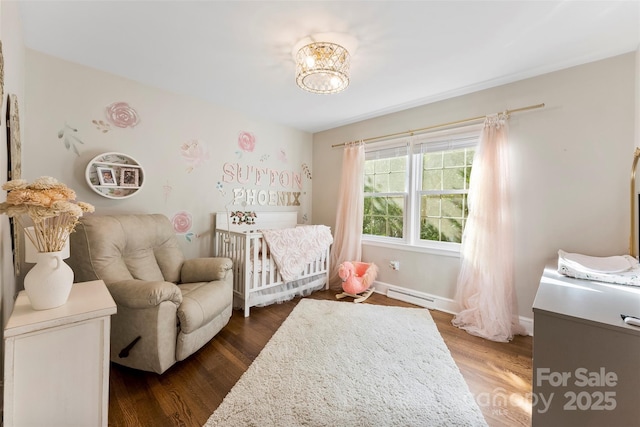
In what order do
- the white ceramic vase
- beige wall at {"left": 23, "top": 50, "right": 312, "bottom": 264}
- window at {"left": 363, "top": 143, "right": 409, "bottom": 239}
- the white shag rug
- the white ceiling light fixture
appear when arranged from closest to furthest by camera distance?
the white ceramic vase
the white shag rug
the white ceiling light fixture
beige wall at {"left": 23, "top": 50, "right": 312, "bottom": 264}
window at {"left": 363, "top": 143, "right": 409, "bottom": 239}

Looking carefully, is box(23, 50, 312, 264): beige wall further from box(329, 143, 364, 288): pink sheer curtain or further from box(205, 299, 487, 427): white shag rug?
box(205, 299, 487, 427): white shag rug

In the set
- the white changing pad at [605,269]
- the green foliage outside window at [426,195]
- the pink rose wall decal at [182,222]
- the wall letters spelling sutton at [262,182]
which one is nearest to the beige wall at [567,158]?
the white changing pad at [605,269]

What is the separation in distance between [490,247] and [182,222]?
3.22m

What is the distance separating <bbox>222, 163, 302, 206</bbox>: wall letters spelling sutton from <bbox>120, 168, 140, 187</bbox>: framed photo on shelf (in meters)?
0.90

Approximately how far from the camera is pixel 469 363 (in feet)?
6.05

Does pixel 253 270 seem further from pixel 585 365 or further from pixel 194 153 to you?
pixel 585 365

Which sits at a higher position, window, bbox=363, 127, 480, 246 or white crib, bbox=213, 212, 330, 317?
window, bbox=363, 127, 480, 246

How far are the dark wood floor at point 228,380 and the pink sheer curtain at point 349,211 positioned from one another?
1.45 m

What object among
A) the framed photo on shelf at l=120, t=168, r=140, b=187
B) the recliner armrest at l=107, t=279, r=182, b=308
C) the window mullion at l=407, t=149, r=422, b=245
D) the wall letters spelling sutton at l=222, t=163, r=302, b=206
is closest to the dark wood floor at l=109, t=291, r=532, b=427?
the recliner armrest at l=107, t=279, r=182, b=308

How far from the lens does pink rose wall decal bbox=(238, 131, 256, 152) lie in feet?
10.7

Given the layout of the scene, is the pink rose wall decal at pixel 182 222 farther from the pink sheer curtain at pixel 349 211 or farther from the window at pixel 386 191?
the window at pixel 386 191

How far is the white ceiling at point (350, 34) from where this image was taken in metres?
1.51

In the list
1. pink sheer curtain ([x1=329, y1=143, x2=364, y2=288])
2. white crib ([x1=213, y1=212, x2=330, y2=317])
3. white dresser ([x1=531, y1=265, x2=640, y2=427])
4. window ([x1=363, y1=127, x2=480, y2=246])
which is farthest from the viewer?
pink sheer curtain ([x1=329, y1=143, x2=364, y2=288])

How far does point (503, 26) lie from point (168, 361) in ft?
10.2
